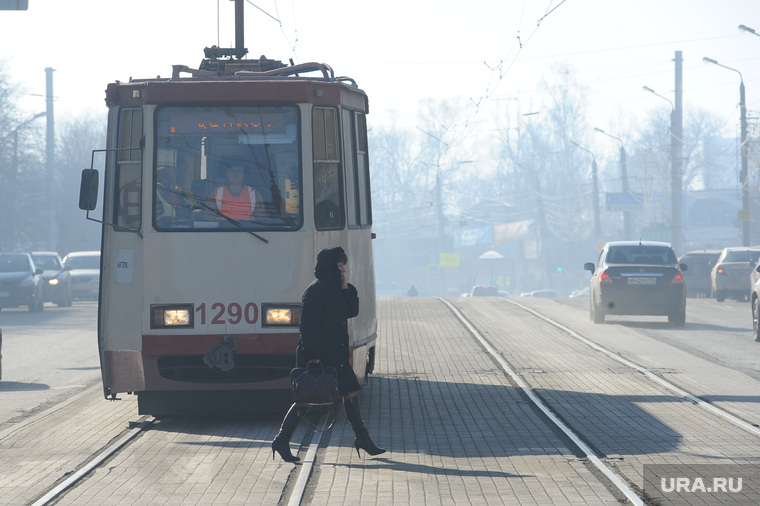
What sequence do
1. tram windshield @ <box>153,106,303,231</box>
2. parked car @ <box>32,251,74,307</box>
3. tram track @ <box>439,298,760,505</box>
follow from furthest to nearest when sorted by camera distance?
parked car @ <box>32,251,74,307</box>
tram windshield @ <box>153,106,303,231</box>
tram track @ <box>439,298,760,505</box>

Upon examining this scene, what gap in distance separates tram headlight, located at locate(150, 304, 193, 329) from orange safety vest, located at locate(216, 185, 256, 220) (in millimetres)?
917

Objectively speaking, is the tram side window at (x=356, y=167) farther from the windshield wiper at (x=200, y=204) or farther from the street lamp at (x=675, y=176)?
the street lamp at (x=675, y=176)

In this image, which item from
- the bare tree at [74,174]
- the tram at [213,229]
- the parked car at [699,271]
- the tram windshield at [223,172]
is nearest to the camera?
the tram at [213,229]

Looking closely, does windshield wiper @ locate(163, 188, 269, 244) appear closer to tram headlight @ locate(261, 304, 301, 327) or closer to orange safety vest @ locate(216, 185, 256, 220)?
orange safety vest @ locate(216, 185, 256, 220)

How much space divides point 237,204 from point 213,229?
314mm

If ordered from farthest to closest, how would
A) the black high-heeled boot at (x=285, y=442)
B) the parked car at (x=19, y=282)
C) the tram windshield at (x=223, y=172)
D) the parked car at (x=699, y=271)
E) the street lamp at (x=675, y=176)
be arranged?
the street lamp at (x=675, y=176), the parked car at (x=699, y=271), the parked car at (x=19, y=282), the tram windshield at (x=223, y=172), the black high-heeled boot at (x=285, y=442)

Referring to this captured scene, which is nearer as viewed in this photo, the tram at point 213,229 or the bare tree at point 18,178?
the tram at point 213,229

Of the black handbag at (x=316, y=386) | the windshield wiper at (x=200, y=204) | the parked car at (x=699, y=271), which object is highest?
the windshield wiper at (x=200, y=204)

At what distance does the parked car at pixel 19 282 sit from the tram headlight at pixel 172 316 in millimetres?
20545

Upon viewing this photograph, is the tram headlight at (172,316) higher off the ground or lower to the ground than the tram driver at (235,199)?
lower

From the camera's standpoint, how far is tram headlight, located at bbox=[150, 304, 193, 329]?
941 centimetres

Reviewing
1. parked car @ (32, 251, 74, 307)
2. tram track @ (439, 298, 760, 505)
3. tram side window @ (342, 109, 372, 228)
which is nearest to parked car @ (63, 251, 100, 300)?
parked car @ (32, 251, 74, 307)

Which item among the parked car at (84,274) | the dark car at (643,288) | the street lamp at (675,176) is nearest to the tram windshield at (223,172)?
the dark car at (643,288)

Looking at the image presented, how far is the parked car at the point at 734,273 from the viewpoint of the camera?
3156cm
